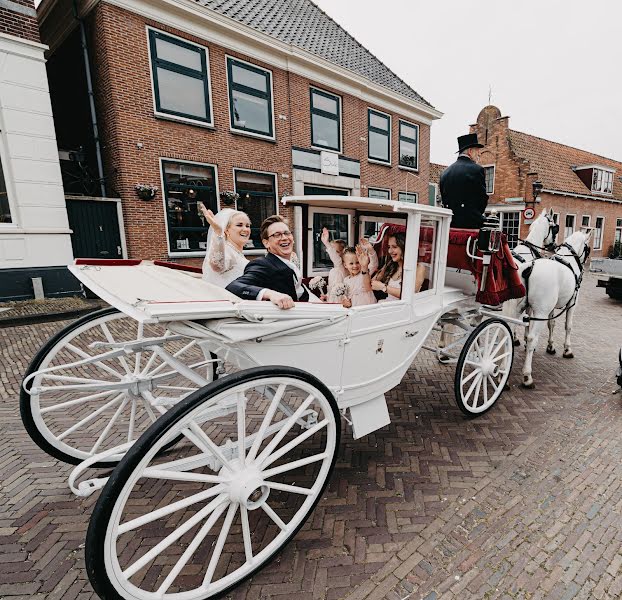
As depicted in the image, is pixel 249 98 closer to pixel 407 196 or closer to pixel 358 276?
pixel 407 196

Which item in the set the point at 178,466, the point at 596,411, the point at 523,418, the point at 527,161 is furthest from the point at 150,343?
the point at 527,161

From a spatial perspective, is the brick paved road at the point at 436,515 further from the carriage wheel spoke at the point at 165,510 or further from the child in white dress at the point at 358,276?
the child in white dress at the point at 358,276

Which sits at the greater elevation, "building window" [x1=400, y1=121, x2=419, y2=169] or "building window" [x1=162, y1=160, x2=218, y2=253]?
"building window" [x1=400, y1=121, x2=419, y2=169]

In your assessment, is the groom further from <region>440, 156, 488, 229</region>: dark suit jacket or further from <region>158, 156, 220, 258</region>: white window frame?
<region>158, 156, 220, 258</region>: white window frame

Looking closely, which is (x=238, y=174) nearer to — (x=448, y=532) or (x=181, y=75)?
(x=181, y=75)

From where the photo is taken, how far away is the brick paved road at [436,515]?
1967 millimetres

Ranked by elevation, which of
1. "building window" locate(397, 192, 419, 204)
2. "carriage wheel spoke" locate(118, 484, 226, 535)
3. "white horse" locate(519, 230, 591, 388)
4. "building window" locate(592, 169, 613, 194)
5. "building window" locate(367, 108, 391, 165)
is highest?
"building window" locate(367, 108, 391, 165)

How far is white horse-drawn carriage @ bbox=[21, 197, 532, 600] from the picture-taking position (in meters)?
1.59

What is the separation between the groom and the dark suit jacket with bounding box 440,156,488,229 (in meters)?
2.44

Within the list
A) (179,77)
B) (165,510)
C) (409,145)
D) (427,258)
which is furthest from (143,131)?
(409,145)

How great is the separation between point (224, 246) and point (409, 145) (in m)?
15.4

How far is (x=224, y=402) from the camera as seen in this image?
7.07ft

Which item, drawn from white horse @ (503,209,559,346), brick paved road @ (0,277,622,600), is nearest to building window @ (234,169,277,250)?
white horse @ (503,209,559,346)

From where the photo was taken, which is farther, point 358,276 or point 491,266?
point 491,266
